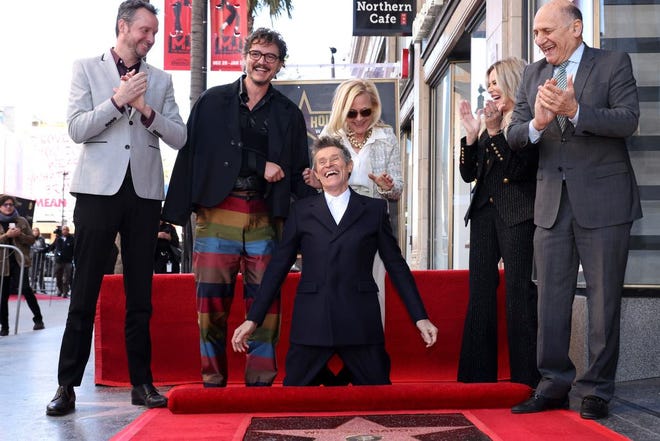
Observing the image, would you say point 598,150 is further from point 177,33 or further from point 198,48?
point 177,33

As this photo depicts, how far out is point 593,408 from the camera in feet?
13.6

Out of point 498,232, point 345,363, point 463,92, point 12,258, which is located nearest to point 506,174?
point 498,232

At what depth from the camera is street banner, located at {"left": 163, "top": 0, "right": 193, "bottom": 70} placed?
14.2 m

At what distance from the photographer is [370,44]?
34062 mm

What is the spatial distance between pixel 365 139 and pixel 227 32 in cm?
951

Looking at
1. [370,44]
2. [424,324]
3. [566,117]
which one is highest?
[370,44]

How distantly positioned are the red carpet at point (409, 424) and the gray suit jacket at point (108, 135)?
124 cm

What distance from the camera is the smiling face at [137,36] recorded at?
4.60 m

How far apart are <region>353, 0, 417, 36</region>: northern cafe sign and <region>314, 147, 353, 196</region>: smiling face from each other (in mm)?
9834

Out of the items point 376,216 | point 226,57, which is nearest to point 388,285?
point 376,216

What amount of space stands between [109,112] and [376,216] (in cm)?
150

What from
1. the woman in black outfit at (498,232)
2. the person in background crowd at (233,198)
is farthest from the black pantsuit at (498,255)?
the person in background crowd at (233,198)

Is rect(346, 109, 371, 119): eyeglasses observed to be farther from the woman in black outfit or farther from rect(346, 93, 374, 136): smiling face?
the woman in black outfit

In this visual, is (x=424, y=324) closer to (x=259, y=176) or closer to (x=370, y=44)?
(x=259, y=176)
